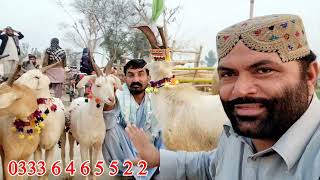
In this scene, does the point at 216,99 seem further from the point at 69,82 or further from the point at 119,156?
the point at 69,82

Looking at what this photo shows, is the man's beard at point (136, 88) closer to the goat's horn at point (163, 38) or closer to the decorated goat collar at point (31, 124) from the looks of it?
the goat's horn at point (163, 38)

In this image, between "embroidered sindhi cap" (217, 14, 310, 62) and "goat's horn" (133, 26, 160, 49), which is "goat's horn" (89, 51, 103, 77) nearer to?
"goat's horn" (133, 26, 160, 49)

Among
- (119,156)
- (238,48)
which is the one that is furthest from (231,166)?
Answer: (119,156)

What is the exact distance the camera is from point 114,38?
23.7m

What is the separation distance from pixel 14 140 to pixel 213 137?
2470 millimetres

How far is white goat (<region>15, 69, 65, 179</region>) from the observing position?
4.54 metres

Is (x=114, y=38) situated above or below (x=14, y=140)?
above

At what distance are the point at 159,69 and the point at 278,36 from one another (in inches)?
147

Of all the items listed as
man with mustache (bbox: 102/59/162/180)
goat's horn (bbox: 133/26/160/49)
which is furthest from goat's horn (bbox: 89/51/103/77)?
goat's horn (bbox: 133/26/160/49)

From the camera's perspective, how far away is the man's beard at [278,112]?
1347 millimetres

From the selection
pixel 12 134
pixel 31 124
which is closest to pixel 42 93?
pixel 31 124

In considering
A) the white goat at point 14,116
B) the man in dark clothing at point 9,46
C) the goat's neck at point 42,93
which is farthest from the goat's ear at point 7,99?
the man in dark clothing at point 9,46

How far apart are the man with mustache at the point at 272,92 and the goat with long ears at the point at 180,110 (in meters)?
3.49

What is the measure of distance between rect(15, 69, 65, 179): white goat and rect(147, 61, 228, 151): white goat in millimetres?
1302
